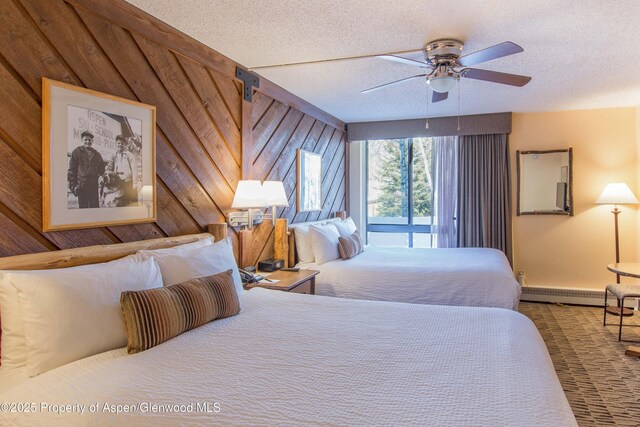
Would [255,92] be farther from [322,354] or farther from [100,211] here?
[322,354]

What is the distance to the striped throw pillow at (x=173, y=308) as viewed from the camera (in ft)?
5.63

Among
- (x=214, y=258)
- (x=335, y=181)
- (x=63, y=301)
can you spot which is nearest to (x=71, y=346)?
(x=63, y=301)

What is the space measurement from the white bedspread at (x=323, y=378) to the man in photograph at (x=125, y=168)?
3.03ft

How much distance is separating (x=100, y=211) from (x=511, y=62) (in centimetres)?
318

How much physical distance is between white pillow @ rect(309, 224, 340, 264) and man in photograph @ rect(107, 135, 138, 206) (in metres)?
2.00

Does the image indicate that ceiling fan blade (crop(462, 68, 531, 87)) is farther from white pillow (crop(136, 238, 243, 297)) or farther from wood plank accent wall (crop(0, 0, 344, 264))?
white pillow (crop(136, 238, 243, 297))

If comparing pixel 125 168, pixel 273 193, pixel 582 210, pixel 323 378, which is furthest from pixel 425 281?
pixel 582 210

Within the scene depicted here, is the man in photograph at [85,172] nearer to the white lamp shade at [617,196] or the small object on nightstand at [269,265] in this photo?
the small object on nightstand at [269,265]

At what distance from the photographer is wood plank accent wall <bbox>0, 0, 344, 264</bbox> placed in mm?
1813

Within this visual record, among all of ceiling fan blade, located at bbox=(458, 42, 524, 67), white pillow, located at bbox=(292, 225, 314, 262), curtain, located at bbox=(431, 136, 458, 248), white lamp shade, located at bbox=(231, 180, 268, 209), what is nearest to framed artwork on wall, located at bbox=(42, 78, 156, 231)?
white lamp shade, located at bbox=(231, 180, 268, 209)

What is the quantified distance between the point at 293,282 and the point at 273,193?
0.79m

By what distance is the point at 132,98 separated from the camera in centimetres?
242

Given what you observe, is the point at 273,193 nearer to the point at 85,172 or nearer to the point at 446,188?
the point at 85,172

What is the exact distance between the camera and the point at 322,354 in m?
1.70
